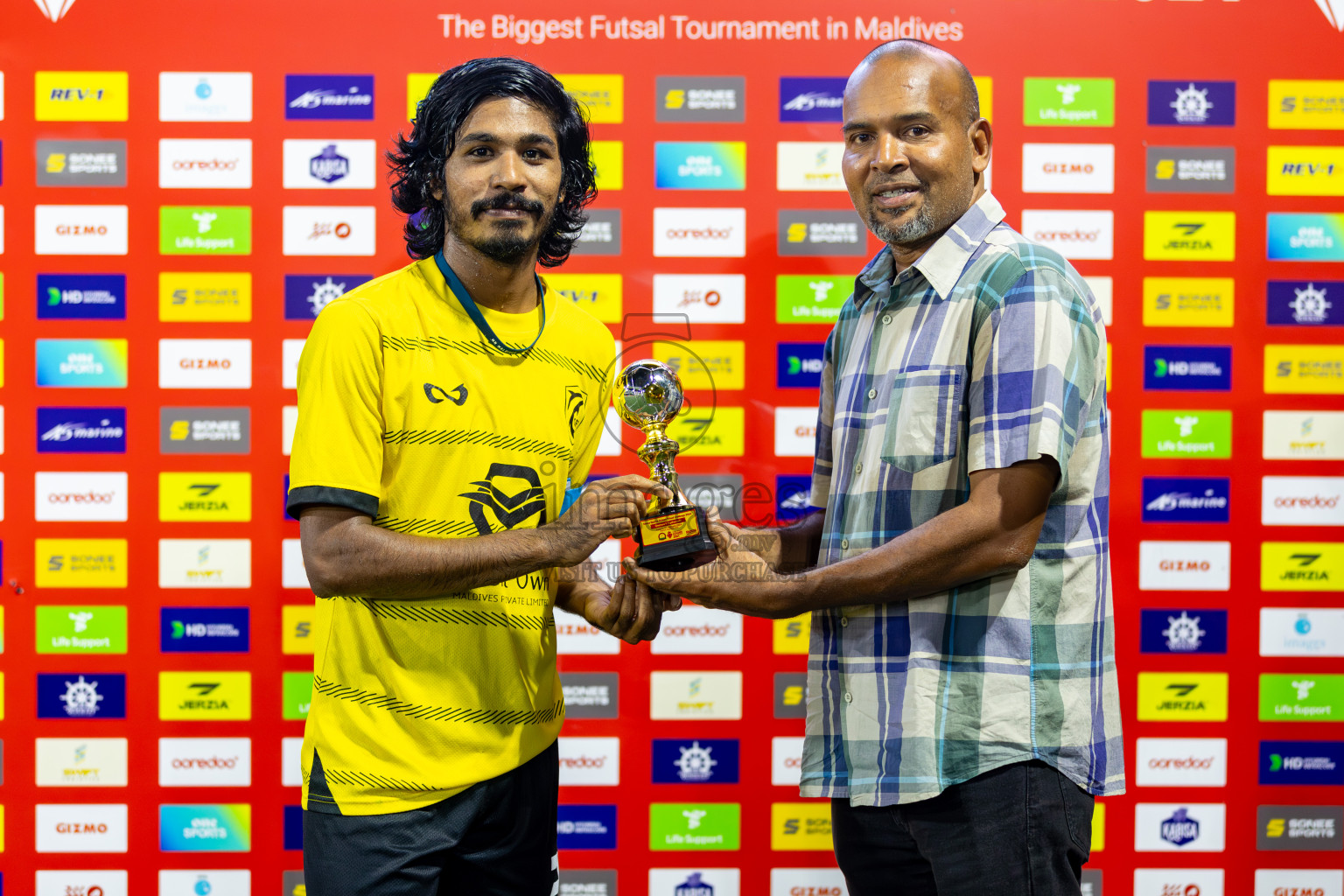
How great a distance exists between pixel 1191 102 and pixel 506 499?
2.40 metres

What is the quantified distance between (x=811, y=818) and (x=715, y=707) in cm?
46

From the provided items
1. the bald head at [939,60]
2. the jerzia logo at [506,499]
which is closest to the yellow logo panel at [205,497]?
the jerzia logo at [506,499]

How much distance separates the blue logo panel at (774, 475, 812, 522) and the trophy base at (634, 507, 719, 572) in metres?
0.87

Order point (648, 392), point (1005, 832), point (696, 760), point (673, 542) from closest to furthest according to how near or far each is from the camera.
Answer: point (1005, 832) < point (673, 542) < point (648, 392) < point (696, 760)

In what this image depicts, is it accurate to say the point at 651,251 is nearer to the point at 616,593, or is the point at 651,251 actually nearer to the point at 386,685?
the point at 616,593

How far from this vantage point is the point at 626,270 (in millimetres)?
2611

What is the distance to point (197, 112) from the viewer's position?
2578mm

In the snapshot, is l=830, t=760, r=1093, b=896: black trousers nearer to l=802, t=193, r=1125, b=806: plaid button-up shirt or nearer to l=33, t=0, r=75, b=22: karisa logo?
l=802, t=193, r=1125, b=806: plaid button-up shirt

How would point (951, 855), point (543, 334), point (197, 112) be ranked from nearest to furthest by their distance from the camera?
point (951, 855) < point (543, 334) < point (197, 112)

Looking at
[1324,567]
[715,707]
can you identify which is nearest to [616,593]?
[715,707]

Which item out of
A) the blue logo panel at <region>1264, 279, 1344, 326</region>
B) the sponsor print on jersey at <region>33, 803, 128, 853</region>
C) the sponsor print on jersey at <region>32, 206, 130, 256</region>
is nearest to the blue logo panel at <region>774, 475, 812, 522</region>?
the blue logo panel at <region>1264, 279, 1344, 326</region>

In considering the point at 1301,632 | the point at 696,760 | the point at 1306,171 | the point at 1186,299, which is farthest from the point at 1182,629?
the point at 696,760

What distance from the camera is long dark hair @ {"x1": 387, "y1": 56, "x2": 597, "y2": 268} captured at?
1.72 m

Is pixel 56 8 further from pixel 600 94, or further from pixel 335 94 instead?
pixel 600 94
